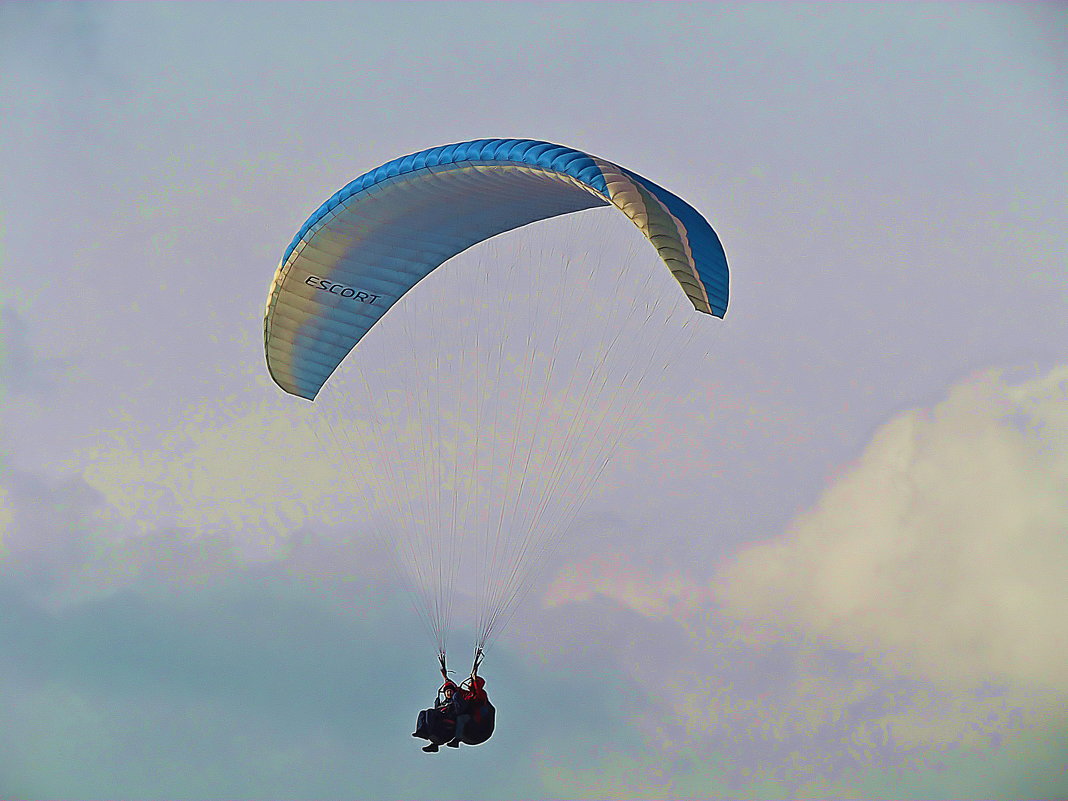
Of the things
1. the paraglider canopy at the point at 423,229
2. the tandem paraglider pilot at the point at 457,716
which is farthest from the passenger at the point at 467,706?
the paraglider canopy at the point at 423,229

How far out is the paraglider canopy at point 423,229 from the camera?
23062 millimetres

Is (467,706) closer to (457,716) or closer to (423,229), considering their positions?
(457,716)

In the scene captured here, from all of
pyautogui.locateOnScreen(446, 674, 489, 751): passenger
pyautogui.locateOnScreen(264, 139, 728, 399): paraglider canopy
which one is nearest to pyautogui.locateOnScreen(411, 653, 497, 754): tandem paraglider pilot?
pyautogui.locateOnScreen(446, 674, 489, 751): passenger

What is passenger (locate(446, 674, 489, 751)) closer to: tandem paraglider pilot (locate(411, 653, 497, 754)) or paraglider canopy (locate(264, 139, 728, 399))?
tandem paraglider pilot (locate(411, 653, 497, 754))

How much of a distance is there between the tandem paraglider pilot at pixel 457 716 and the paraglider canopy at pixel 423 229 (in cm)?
616

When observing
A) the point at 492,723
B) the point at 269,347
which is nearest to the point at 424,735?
the point at 492,723

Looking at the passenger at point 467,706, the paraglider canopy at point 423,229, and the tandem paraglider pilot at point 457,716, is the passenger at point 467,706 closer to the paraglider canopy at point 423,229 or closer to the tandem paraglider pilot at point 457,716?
the tandem paraglider pilot at point 457,716

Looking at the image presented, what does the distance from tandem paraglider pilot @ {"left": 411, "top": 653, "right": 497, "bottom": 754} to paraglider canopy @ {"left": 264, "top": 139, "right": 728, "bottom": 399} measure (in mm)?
6161

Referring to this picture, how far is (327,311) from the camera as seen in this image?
27.9m

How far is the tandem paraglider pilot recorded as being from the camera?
24547mm

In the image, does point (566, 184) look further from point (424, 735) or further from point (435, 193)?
point (424, 735)

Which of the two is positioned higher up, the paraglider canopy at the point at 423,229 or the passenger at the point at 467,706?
the paraglider canopy at the point at 423,229

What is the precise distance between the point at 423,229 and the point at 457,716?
7570 mm

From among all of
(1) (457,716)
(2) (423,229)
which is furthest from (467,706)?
(2) (423,229)
